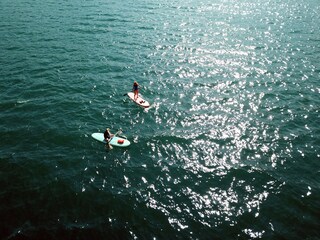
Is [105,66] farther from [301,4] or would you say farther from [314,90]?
[301,4]

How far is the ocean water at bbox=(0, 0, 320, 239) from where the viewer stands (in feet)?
65.4

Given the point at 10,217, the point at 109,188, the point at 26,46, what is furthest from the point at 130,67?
the point at 10,217

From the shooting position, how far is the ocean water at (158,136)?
65.4 ft

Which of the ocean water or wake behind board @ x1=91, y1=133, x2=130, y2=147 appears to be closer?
the ocean water

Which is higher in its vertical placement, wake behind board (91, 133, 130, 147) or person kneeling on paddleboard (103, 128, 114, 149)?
person kneeling on paddleboard (103, 128, 114, 149)

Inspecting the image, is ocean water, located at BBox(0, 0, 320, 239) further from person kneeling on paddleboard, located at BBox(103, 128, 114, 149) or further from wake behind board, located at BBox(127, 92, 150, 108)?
person kneeling on paddleboard, located at BBox(103, 128, 114, 149)

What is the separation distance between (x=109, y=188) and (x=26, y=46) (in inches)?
1431

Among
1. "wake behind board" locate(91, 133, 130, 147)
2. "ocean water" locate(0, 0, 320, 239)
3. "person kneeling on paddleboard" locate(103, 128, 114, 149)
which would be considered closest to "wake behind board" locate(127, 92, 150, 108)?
"ocean water" locate(0, 0, 320, 239)

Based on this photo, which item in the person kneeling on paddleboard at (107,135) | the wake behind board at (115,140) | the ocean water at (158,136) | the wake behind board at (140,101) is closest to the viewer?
the ocean water at (158,136)

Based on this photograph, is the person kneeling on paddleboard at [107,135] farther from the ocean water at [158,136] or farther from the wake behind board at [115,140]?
the ocean water at [158,136]

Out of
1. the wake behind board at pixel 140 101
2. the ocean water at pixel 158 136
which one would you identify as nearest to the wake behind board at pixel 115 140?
the ocean water at pixel 158 136

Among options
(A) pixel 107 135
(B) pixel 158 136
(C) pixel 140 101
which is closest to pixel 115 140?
(A) pixel 107 135

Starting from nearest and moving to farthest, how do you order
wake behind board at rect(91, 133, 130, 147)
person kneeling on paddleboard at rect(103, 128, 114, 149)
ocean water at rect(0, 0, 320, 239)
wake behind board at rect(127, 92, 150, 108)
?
ocean water at rect(0, 0, 320, 239) < person kneeling on paddleboard at rect(103, 128, 114, 149) < wake behind board at rect(91, 133, 130, 147) < wake behind board at rect(127, 92, 150, 108)

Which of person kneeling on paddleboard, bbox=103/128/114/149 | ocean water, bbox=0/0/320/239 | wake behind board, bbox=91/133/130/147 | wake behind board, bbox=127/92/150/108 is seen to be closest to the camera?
ocean water, bbox=0/0/320/239
